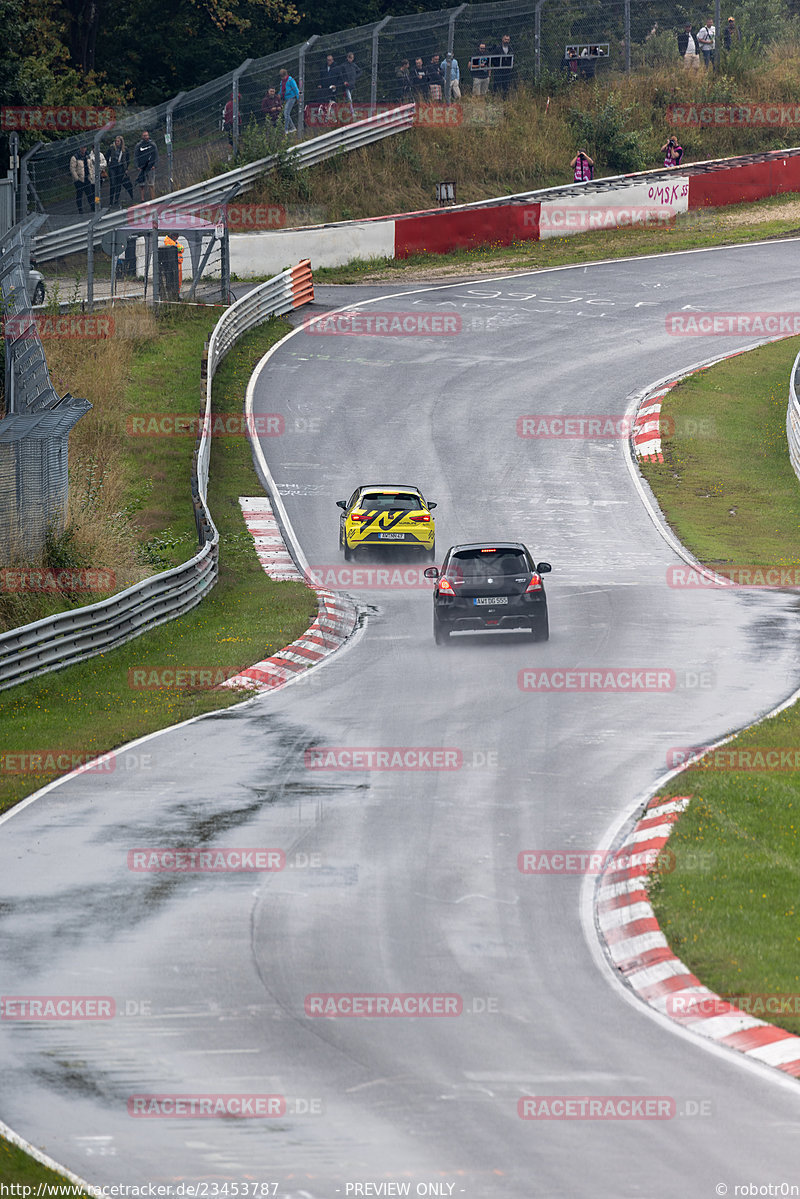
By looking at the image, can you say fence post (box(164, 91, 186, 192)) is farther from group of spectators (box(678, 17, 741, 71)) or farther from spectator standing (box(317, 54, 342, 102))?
group of spectators (box(678, 17, 741, 71))

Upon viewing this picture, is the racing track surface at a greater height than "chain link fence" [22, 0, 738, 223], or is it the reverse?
"chain link fence" [22, 0, 738, 223]

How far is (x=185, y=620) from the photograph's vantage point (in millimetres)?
25406

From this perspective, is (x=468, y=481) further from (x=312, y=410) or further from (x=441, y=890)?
(x=441, y=890)

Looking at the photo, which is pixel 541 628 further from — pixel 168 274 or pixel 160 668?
pixel 168 274

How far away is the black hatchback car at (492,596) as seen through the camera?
73.6ft

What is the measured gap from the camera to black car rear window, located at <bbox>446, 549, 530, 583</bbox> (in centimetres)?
2259

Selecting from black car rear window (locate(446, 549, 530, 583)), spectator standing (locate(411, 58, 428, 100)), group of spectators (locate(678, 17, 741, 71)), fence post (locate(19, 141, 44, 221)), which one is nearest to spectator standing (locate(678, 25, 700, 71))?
group of spectators (locate(678, 17, 741, 71))

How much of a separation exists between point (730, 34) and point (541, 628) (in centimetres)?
4523

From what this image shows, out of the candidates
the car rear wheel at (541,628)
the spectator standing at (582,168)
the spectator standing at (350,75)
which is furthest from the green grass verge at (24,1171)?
the spectator standing at (582,168)

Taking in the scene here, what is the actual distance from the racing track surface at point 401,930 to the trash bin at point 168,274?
56.9 ft

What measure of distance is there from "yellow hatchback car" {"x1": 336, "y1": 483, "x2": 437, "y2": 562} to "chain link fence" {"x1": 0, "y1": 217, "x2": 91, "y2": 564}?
5.44 metres

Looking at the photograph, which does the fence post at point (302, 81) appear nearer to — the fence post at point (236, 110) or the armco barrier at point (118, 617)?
the fence post at point (236, 110)

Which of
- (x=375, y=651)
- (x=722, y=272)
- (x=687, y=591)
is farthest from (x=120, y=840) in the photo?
(x=722, y=272)

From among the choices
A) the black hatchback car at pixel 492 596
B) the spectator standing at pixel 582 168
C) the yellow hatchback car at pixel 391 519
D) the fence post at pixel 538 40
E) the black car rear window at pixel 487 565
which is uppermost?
the fence post at pixel 538 40
